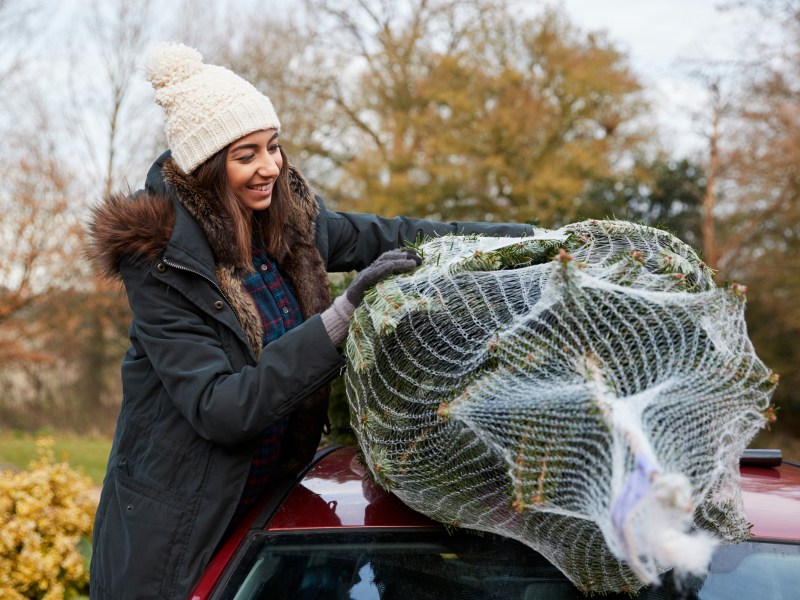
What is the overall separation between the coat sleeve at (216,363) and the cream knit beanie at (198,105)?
0.39 meters

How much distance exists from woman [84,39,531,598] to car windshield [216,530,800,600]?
232mm

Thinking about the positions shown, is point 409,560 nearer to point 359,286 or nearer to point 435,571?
point 435,571

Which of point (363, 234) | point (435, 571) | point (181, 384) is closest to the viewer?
point (435, 571)

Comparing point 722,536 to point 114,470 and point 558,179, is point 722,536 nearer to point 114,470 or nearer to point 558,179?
point 114,470

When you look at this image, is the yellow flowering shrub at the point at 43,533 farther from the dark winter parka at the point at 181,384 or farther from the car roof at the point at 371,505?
the car roof at the point at 371,505

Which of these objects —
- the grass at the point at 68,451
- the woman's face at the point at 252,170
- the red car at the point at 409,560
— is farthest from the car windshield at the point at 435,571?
the grass at the point at 68,451

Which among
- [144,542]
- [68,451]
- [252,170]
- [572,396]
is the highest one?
[252,170]

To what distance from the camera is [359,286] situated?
6.53ft

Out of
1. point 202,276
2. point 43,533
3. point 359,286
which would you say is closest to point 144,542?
point 202,276

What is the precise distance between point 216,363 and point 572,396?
100cm

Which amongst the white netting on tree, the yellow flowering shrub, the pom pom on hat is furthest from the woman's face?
the yellow flowering shrub

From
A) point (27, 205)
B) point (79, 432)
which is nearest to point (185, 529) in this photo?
point (27, 205)

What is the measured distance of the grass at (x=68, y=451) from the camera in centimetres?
923

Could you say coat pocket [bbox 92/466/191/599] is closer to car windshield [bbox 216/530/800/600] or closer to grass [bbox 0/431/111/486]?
car windshield [bbox 216/530/800/600]
